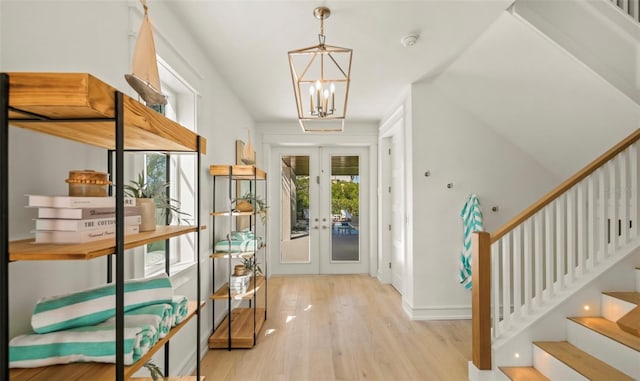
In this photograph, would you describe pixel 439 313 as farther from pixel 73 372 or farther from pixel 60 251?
pixel 60 251

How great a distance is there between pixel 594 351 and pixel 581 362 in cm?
17

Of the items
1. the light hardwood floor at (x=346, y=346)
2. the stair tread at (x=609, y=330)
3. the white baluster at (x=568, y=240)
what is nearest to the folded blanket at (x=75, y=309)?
the light hardwood floor at (x=346, y=346)

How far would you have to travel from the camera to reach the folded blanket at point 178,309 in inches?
50.6

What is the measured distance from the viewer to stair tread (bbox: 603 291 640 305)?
1956 mm

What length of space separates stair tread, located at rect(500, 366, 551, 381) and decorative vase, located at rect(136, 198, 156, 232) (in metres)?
2.37

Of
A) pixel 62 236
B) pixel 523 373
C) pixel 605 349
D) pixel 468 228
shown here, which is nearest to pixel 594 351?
pixel 605 349

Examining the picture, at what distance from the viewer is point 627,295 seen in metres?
2.06

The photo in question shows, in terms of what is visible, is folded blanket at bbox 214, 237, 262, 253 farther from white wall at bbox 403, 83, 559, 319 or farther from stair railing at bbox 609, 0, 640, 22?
stair railing at bbox 609, 0, 640, 22

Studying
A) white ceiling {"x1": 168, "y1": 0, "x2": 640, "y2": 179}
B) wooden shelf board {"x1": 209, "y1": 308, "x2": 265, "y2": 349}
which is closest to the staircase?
white ceiling {"x1": 168, "y1": 0, "x2": 640, "y2": 179}

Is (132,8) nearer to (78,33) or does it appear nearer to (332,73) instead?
(78,33)

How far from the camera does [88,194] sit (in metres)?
0.93

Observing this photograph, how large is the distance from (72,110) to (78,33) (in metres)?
0.70

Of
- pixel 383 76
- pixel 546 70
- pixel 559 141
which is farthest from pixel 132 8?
pixel 559 141

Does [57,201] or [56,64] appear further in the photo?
[56,64]
